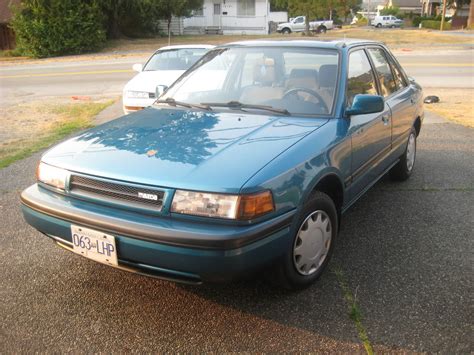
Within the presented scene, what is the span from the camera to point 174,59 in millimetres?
10180

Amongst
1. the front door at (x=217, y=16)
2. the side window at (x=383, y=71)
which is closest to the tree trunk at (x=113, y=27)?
the front door at (x=217, y=16)

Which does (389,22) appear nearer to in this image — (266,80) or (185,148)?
(266,80)

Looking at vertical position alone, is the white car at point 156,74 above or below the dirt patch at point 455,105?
above

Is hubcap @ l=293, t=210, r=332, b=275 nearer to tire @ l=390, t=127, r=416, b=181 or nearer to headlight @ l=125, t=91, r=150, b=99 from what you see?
tire @ l=390, t=127, r=416, b=181

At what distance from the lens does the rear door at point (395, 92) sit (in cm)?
460

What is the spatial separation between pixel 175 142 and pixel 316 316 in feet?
4.68

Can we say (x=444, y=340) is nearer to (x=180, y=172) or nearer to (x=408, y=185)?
(x=180, y=172)

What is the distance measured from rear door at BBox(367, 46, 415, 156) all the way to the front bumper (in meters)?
2.34

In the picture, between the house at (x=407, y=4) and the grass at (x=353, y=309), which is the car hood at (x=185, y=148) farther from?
the house at (x=407, y=4)

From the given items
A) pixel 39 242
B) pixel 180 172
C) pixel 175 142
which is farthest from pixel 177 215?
pixel 39 242

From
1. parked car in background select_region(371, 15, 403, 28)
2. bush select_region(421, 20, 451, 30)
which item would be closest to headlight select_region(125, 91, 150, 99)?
bush select_region(421, 20, 451, 30)

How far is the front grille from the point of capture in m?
2.68

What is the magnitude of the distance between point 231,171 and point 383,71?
2.72 meters

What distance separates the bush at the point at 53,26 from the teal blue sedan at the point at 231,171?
26.3 m
